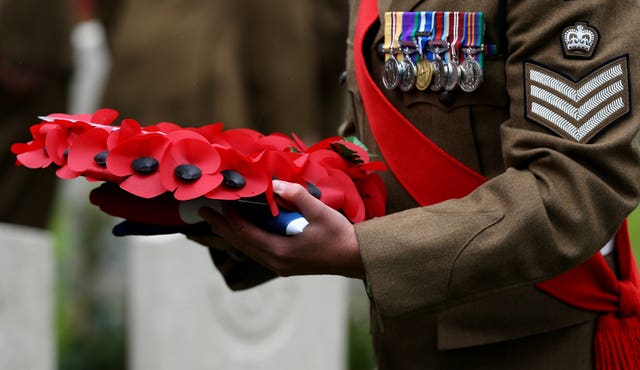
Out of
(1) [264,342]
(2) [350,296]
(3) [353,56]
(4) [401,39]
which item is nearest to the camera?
(4) [401,39]

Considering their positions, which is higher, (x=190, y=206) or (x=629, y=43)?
(x=629, y=43)

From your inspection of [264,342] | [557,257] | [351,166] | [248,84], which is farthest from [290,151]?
[248,84]

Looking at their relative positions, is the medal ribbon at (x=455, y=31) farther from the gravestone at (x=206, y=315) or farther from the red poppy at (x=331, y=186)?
the gravestone at (x=206, y=315)

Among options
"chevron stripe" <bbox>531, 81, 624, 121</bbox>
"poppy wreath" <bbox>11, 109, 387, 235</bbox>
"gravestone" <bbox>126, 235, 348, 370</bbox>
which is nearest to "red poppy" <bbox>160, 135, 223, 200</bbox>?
"poppy wreath" <bbox>11, 109, 387, 235</bbox>

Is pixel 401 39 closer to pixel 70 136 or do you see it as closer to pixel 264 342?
pixel 70 136

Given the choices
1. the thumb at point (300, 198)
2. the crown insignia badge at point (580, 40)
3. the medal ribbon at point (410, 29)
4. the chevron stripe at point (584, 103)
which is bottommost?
the thumb at point (300, 198)

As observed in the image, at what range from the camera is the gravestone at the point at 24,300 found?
13.3ft

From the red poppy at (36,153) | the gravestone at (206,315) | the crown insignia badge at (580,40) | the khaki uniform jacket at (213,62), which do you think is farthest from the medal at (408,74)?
the khaki uniform jacket at (213,62)

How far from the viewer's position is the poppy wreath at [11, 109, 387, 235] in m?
1.75

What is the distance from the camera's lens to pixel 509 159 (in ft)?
6.08

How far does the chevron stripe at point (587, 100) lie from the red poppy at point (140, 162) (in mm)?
571

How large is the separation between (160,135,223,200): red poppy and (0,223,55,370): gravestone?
238cm

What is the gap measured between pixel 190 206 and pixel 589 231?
581mm

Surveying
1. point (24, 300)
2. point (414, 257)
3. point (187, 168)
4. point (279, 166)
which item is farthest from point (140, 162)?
point (24, 300)
